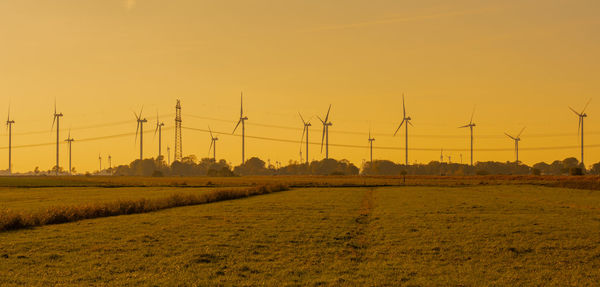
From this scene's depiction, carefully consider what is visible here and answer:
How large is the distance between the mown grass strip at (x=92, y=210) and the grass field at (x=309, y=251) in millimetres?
1975

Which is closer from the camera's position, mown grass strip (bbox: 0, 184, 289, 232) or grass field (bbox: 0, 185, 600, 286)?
grass field (bbox: 0, 185, 600, 286)

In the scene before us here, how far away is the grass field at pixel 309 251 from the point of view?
19328 mm

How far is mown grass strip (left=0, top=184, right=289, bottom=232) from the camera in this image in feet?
115

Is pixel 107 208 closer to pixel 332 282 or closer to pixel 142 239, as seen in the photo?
pixel 142 239

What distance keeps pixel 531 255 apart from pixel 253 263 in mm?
12141

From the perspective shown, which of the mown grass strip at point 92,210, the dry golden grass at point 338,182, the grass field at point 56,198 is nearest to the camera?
the mown grass strip at point 92,210

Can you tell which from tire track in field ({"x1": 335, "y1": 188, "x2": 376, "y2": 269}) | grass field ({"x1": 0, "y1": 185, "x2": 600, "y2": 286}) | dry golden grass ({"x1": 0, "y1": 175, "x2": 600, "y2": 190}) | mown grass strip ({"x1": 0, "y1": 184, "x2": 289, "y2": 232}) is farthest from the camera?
dry golden grass ({"x1": 0, "y1": 175, "x2": 600, "y2": 190})

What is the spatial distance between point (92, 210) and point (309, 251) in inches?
970

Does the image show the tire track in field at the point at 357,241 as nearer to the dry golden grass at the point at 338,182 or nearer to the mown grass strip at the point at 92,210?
the mown grass strip at the point at 92,210

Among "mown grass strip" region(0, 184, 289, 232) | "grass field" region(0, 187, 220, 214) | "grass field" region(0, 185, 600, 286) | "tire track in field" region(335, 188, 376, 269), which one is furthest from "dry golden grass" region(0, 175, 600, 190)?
"grass field" region(0, 185, 600, 286)

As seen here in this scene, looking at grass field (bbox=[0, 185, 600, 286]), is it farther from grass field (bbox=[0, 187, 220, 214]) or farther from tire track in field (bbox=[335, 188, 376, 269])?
grass field (bbox=[0, 187, 220, 214])

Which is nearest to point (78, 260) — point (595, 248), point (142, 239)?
point (142, 239)

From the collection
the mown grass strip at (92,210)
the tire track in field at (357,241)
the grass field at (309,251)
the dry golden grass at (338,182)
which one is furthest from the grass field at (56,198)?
the dry golden grass at (338,182)

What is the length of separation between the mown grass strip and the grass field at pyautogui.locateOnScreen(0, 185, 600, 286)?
197cm
